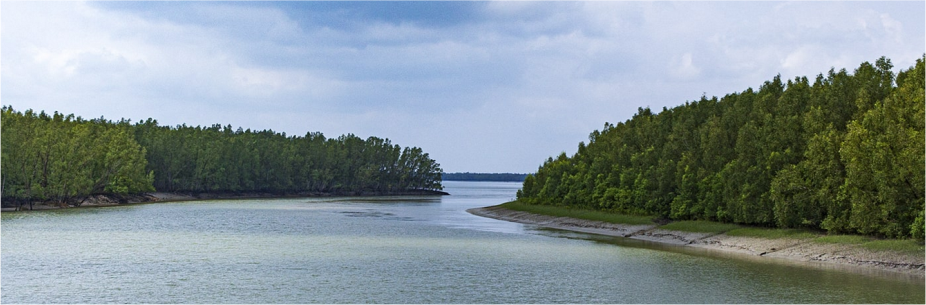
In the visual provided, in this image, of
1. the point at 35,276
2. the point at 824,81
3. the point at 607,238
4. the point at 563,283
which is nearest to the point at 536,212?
the point at 607,238

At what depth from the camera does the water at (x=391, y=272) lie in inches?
1607

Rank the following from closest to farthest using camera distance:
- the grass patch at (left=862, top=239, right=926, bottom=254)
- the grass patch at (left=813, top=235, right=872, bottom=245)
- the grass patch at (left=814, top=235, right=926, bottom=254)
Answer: the grass patch at (left=862, top=239, right=926, bottom=254), the grass patch at (left=814, top=235, right=926, bottom=254), the grass patch at (left=813, top=235, right=872, bottom=245)

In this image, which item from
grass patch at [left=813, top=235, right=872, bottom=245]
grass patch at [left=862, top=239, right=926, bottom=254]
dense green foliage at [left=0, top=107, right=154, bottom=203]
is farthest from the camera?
dense green foliage at [left=0, top=107, right=154, bottom=203]

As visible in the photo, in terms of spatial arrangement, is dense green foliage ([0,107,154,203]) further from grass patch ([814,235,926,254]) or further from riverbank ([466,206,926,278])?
grass patch ([814,235,926,254])

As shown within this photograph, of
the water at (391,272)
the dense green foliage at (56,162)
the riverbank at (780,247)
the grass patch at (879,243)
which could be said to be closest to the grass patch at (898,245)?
the grass patch at (879,243)

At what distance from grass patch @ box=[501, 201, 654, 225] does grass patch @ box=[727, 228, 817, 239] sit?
16.8 meters

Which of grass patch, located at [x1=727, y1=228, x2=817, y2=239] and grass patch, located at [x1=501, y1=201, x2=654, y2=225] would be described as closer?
grass patch, located at [x1=727, y1=228, x2=817, y2=239]

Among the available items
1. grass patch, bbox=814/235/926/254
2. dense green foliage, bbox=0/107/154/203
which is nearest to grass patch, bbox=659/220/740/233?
grass patch, bbox=814/235/926/254

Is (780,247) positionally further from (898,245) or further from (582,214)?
(582,214)

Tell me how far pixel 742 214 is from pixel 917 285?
28.5 metres

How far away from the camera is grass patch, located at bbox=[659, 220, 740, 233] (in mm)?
75812

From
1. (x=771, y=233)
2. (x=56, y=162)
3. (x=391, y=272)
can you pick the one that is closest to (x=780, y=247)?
Result: (x=771, y=233)

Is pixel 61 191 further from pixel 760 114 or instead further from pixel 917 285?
pixel 917 285

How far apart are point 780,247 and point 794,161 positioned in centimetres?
1048
